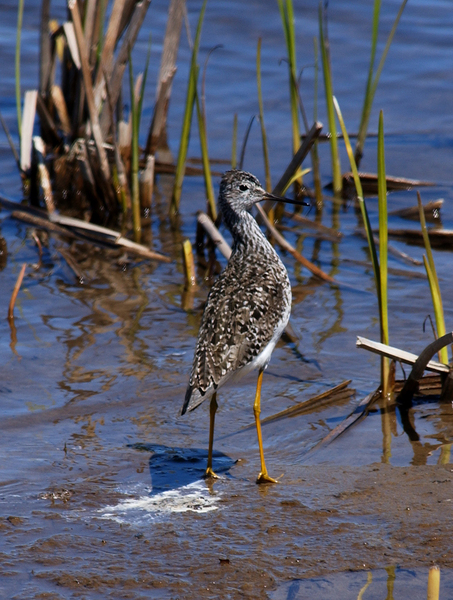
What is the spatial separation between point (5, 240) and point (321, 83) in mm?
5769

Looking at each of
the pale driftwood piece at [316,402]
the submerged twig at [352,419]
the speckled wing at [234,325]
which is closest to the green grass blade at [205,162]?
the speckled wing at [234,325]

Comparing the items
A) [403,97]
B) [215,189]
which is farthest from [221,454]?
[403,97]

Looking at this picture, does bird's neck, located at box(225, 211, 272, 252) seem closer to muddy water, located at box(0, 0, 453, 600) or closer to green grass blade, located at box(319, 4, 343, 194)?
muddy water, located at box(0, 0, 453, 600)

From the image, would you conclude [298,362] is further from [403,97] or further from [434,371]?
[403,97]

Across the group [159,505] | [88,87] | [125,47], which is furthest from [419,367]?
[125,47]

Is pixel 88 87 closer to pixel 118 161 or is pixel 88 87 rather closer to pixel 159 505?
pixel 118 161

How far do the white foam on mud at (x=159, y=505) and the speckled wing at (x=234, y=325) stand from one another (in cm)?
46

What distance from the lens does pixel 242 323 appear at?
4.70m

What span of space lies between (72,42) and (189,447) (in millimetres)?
4836

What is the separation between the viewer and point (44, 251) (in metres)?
7.66

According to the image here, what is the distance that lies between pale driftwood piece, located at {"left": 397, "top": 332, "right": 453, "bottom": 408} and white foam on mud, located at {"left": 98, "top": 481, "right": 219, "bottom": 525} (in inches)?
58.6

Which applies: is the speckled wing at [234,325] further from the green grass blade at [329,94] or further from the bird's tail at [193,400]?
the green grass blade at [329,94]

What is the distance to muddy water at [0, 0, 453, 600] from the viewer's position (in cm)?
360

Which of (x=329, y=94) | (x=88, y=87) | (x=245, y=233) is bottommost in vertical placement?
(x=245, y=233)
